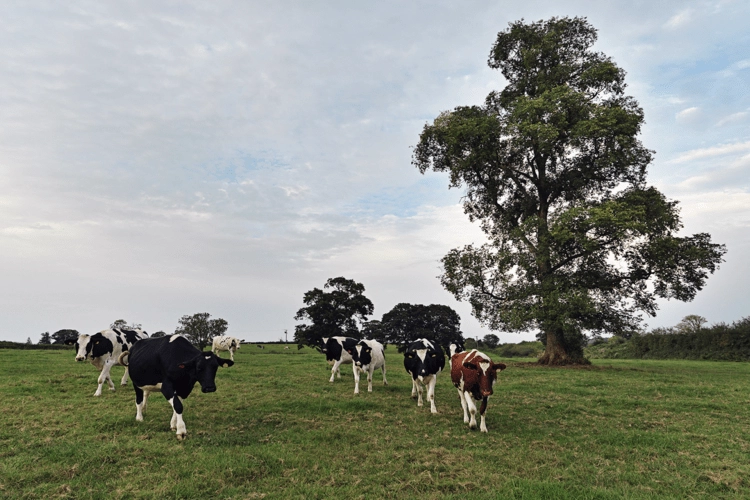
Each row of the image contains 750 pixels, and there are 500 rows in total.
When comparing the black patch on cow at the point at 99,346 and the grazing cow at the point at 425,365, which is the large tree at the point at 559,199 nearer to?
the grazing cow at the point at 425,365

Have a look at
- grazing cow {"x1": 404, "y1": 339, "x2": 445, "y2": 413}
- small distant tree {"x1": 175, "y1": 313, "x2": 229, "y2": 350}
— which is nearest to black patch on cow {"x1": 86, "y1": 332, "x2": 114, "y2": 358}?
grazing cow {"x1": 404, "y1": 339, "x2": 445, "y2": 413}

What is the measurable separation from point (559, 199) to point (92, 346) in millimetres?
27929

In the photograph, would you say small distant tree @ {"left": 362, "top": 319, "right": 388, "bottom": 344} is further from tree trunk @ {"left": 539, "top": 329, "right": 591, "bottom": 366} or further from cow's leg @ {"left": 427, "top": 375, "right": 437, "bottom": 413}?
cow's leg @ {"left": 427, "top": 375, "right": 437, "bottom": 413}

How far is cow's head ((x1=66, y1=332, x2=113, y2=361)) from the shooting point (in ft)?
42.3

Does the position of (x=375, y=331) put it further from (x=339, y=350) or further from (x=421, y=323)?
(x=339, y=350)

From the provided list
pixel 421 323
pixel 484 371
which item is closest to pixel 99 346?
pixel 484 371

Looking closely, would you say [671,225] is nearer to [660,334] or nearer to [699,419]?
[699,419]

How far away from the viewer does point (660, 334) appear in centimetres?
4631

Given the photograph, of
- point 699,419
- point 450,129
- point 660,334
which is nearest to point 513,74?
point 450,129

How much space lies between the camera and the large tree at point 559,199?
927 inches

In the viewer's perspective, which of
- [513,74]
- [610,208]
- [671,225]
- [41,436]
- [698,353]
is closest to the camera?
[41,436]

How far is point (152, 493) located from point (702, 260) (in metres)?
28.8

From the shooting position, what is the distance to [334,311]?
165ft

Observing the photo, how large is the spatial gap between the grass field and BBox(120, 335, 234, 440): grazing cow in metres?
0.64
